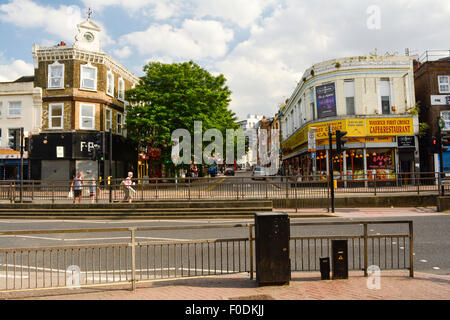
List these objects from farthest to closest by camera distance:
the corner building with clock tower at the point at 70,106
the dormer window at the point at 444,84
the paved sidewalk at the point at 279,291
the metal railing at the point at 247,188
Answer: the corner building with clock tower at the point at 70,106, the dormer window at the point at 444,84, the metal railing at the point at 247,188, the paved sidewalk at the point at 279,291

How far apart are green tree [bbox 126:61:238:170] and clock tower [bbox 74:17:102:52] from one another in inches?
208

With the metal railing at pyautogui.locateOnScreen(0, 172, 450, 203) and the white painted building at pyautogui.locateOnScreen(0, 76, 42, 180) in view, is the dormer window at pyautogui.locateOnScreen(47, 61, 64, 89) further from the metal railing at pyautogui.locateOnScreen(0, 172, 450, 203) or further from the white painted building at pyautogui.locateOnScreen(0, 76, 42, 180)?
the metal railing at pyautogui.locateOnScreen(0, 172, 450, 203)

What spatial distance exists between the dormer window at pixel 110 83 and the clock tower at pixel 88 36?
2.39 meters

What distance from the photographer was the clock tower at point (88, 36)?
100 ft

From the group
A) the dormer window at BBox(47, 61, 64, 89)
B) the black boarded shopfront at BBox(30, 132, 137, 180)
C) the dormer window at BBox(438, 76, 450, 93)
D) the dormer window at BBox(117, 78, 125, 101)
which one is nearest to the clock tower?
the dormer window at BBox(47, 61, 64, 89)

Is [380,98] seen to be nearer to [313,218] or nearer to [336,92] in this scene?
[336,92]

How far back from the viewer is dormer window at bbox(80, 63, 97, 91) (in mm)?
29859

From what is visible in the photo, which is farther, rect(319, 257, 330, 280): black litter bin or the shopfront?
the shopfront

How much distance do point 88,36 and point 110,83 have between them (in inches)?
187

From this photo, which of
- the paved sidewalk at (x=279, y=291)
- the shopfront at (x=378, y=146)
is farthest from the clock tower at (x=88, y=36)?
the paved sidewalk at (x=279, y=291)

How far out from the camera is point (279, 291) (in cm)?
504

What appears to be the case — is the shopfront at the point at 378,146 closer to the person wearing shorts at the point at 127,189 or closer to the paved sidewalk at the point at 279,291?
the person wearing shorts at the point at 127,189
